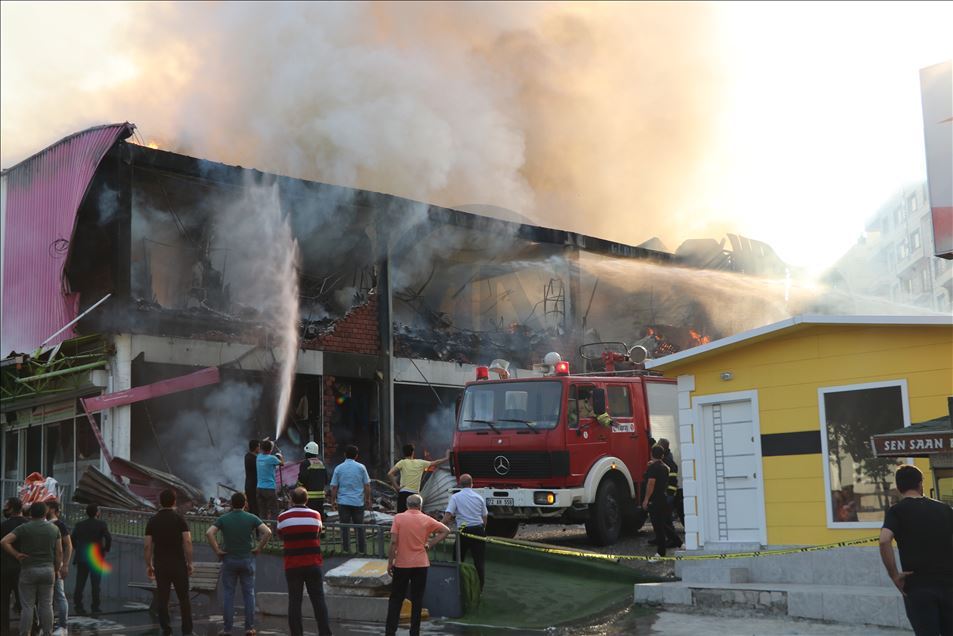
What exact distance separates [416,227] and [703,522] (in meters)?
13.3

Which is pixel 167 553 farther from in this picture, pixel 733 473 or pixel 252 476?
pixel 733 473

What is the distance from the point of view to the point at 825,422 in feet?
37.0

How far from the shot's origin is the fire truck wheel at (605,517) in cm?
1455

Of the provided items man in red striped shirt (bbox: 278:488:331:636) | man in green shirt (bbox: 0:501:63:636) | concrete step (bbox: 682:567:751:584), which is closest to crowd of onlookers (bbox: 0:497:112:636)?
man in green shirt (bbox: 0:501:63:636)

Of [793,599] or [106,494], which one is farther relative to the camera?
[106,494]

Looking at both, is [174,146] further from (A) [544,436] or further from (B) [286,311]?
(A) [544,436]

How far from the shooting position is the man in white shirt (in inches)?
443

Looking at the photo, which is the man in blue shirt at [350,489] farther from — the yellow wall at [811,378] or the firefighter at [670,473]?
the yellow wall at [811,378]

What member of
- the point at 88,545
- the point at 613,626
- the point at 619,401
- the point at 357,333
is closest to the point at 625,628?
the point at 613,626

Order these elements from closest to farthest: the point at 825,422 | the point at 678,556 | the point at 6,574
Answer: the point at 6,574
the point at 825,422
the point at 678,556

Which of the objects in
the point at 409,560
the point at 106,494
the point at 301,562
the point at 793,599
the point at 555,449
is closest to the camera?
the point at 409,560

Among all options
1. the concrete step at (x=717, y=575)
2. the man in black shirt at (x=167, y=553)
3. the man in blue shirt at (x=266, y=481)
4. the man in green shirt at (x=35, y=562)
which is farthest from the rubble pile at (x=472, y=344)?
the man in green shirt at (x=35, y=562)

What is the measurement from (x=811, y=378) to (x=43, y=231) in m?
16.6

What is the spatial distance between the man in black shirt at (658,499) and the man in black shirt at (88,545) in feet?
25.5
